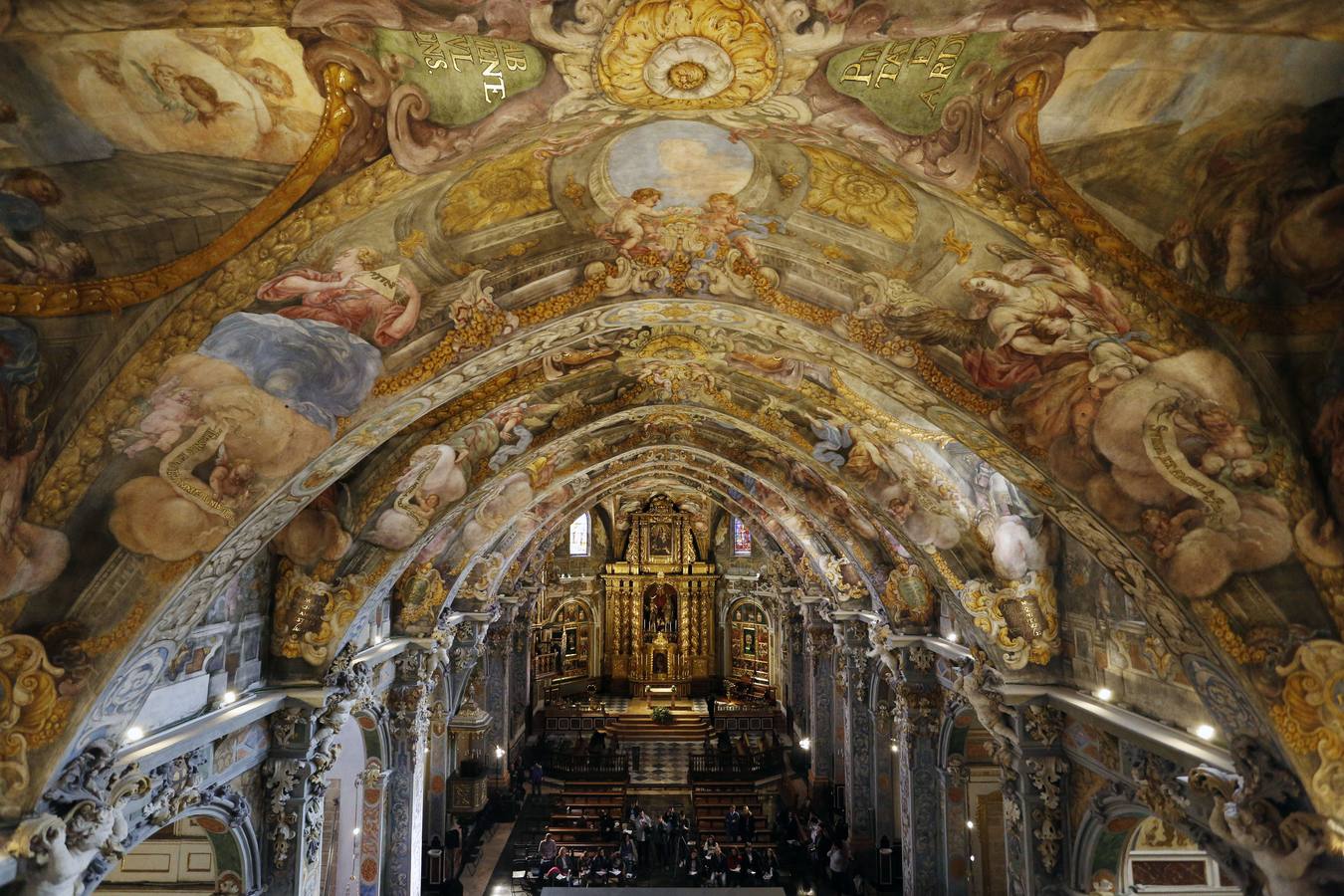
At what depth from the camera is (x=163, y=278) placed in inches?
263

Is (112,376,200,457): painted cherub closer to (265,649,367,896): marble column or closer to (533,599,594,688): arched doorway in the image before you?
(265,649,367,896): marble column

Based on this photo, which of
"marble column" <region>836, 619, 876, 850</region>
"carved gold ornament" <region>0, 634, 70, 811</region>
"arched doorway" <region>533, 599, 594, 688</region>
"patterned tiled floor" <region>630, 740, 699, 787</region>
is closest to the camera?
"carved gold ornament" <region>0, 634, 70, 811</region>

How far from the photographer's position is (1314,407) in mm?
6512

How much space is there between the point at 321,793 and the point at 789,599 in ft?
65.4

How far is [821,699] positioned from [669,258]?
2253 centimetres

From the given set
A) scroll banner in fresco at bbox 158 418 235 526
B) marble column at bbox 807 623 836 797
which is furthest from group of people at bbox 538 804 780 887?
scroll banner in fresco at bbox 158 418 235 526

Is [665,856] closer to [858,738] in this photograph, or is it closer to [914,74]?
[858,738]

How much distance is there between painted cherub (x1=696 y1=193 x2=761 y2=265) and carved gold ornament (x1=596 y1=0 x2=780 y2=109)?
1.57m

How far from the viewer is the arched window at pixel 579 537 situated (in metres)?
41.8

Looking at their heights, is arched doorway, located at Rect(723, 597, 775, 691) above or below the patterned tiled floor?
above

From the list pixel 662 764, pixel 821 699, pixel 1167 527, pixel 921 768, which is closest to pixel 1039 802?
pixel 921 768

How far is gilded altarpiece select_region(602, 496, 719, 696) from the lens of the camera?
41.0 metres

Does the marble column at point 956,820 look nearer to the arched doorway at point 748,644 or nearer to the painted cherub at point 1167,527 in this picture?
the painted cherub at point 1167,527

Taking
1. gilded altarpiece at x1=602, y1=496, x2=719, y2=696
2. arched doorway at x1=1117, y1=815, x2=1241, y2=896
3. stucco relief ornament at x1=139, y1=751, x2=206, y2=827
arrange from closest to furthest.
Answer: stucco relief ornament at x1=139, y1=751, x2=206, y2=827
arched doorway at x1=1117, y1=815, x2=1241, y2=896
gilded altarpiece at x1=602, y1=496, x2=719, y2=696
